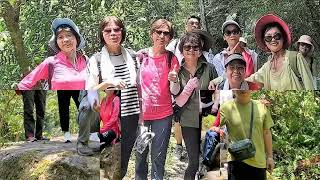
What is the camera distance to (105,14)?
2.80m

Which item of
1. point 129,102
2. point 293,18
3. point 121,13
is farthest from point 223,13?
point 129,102

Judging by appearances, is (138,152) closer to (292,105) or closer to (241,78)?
(241,78)

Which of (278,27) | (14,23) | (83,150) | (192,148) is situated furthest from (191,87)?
(14,23)

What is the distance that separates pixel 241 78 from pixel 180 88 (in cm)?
28

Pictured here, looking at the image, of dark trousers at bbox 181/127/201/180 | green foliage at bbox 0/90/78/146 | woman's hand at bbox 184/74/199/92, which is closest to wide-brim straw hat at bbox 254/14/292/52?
woman's hand at bbox 184/74/199/92

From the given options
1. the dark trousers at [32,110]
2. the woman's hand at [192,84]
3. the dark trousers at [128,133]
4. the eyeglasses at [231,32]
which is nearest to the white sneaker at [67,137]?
the dark trousers at [32,110]

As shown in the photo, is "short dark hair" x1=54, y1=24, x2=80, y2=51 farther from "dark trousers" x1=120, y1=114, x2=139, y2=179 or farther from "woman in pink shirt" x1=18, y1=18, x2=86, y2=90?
"dark trousers" x1=120, y1=114, x2=139, y2=179

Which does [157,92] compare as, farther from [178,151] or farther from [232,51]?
[232,51]

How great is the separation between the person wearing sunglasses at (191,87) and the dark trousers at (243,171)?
0.16 m

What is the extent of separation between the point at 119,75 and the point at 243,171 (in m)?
0.72

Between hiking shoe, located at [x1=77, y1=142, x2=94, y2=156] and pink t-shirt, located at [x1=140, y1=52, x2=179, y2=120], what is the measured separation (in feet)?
1.05

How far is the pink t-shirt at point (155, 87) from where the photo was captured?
2.40 m

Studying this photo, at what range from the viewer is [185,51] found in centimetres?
238

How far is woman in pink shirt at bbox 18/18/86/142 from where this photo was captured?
2529 millimetres
